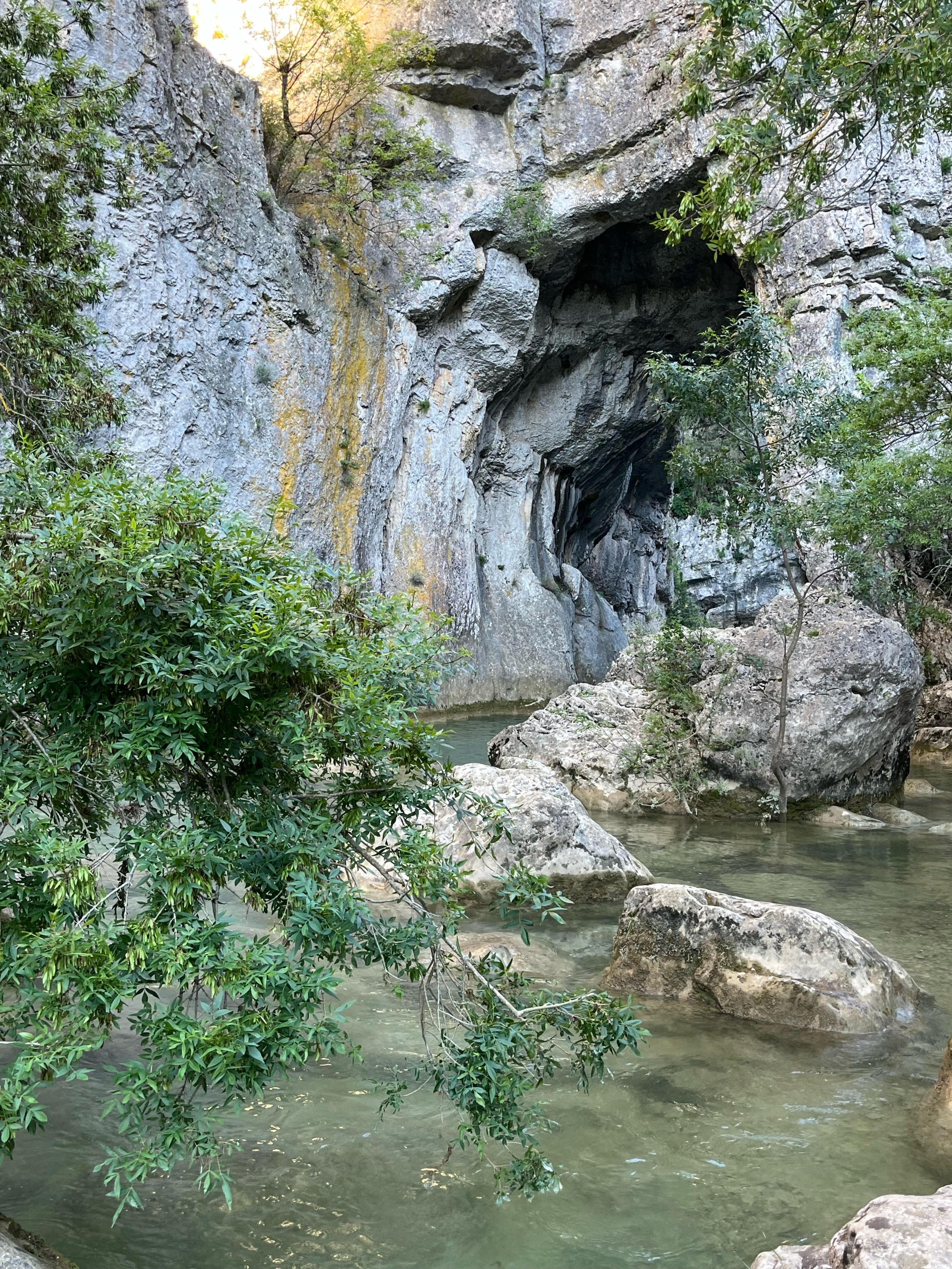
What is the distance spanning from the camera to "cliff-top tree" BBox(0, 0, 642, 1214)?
2.82 metres

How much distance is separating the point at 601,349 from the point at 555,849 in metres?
24.1

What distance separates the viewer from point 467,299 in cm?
2477

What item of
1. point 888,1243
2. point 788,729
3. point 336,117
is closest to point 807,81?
point 888,1243

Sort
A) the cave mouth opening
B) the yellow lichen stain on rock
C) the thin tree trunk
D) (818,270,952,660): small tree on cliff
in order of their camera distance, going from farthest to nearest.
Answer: the cave mouth opening < the yellow lichen stain on rock < the thin tree trunk < (818,270,952,660): small tree on cliff

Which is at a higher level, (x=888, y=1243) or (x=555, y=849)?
(x=888, y=1243)

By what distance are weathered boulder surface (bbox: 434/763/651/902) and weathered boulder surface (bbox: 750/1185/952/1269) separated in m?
4.92

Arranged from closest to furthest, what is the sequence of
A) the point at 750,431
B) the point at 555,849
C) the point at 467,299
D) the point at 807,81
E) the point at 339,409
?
the point at 807,81 < the point at 555,849 < the point at 750,431 < the point at 339,409 < the point at 467,299

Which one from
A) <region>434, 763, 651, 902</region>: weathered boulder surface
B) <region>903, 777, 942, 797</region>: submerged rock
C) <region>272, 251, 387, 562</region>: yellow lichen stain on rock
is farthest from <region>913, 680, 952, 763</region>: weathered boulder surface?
<region>272, 251, 387, 562</region>: yellow lichen stain on rock

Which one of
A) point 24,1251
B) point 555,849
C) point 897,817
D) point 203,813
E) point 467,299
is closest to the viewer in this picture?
point 24,1251

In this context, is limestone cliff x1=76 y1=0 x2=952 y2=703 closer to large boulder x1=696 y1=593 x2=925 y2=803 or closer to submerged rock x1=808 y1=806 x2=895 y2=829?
large boulder x1=696 y1=593 x2=925 y2=803

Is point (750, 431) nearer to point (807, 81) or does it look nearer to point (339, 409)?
point (807, 81)

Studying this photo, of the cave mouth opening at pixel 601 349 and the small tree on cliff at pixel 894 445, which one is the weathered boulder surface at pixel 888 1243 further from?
the cave mouth opening at pixel 601 349

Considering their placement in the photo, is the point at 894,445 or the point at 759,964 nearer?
the point at 759,964

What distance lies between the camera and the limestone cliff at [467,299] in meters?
18.5
